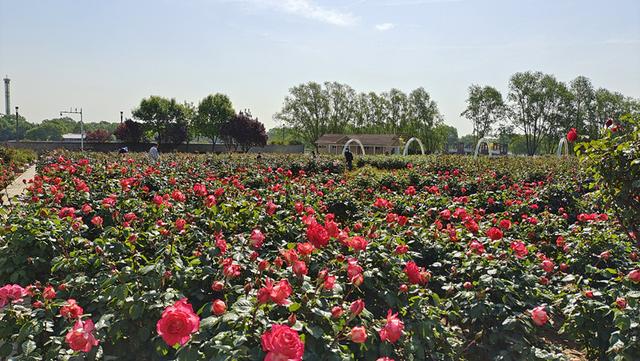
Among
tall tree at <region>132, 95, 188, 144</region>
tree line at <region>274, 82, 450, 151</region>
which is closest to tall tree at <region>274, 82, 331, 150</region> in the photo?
tree line at <region>274, 82, 450, 151</region>

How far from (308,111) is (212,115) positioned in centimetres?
1959

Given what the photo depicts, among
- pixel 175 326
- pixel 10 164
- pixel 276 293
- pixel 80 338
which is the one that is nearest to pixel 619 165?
Result: pixel 276 293

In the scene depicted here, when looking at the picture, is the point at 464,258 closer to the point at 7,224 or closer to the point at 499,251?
the point at 499,251

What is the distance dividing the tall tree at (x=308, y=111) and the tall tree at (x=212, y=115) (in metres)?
13.9

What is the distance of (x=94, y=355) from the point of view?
2184 mm

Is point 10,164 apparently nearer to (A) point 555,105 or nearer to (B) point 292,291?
(B) point 292,291

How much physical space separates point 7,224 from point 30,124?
143587mm

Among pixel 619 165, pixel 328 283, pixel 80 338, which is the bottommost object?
pixel 80 338

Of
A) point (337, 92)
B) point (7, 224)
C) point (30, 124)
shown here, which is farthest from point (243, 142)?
point (30, 124)

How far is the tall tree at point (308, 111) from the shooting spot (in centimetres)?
7869

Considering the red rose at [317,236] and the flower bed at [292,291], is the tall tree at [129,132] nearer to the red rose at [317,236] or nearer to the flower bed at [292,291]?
the flower bed at [292,291]

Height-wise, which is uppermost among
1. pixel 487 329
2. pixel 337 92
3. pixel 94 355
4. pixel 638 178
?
pixel 337 92

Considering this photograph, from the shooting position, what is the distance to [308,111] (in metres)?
79.9

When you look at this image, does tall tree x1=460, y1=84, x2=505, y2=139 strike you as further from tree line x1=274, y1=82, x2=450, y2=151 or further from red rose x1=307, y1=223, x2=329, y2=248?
red rose x1=307, y1=223, x2=329, y2=248
